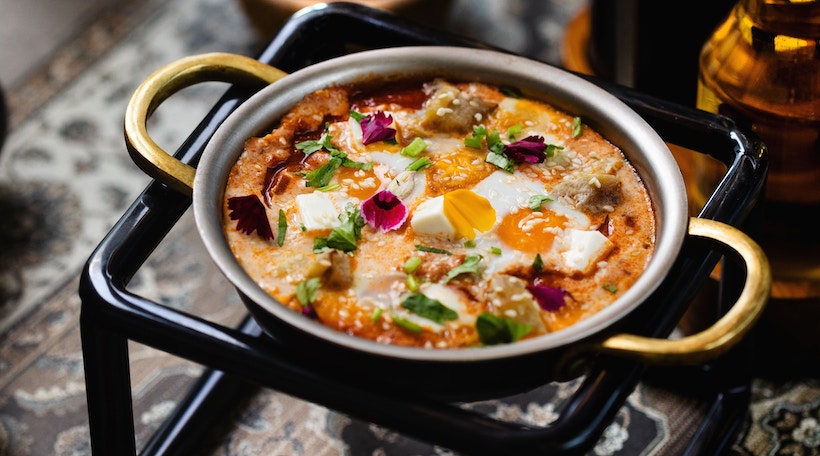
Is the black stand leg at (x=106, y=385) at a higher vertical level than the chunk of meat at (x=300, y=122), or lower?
lower

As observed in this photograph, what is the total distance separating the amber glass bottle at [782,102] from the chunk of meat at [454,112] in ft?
1.59

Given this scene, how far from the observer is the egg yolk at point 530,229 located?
1.17 m

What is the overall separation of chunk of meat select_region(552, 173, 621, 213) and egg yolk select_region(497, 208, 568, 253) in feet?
0.11

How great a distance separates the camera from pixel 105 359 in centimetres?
117

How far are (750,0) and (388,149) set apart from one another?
69 centimetres

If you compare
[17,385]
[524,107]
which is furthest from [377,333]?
[17,385]

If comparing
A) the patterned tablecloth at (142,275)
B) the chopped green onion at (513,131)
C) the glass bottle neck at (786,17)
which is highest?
the glass bottle neck at (786,17)

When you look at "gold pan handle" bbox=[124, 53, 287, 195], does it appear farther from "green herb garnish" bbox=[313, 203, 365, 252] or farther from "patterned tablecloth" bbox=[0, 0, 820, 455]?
"patterned tablecloth" bbox=[0, 0, 820, 455]

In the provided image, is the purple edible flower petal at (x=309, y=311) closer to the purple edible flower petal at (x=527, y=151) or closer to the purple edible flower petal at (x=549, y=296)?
the purple edible flower petal at (x=549, y=296)

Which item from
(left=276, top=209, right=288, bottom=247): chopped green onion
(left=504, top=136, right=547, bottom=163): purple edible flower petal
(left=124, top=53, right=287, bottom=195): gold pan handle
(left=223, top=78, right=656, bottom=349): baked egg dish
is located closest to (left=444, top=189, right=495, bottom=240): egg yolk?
(left=223, top=78, right=656, bottom=349): baked egg dish

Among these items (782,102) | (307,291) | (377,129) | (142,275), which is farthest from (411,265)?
(142,275)

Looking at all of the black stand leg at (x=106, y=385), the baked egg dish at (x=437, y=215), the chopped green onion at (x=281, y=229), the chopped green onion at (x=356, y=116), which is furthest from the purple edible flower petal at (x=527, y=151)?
the black stand leg at (x=106, y=385)

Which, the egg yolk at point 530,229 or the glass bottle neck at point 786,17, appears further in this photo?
the glass bottle neck at point 786,17

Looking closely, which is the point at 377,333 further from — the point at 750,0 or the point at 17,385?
the point at 17,385
